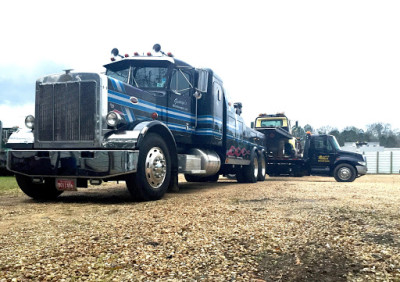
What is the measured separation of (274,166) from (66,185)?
11.9 metres

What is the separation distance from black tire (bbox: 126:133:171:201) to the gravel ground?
0.85 metres

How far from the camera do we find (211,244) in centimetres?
330

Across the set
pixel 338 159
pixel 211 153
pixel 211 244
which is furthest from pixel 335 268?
pixel 338 159

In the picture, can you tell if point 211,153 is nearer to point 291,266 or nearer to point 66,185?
point 66,185

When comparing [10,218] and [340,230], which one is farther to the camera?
[10,218]

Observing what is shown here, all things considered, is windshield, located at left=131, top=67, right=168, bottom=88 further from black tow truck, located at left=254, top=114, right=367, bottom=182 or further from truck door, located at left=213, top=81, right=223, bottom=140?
black tow truck, located at left=254, top=114, right=367, bottom=182

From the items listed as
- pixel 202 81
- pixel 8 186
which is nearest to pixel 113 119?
pixel 202 81

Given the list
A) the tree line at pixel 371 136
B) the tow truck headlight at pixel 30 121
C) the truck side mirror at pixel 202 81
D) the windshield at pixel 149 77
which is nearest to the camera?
the tow truck headlight at pixel 30 121

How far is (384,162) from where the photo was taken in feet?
98.2

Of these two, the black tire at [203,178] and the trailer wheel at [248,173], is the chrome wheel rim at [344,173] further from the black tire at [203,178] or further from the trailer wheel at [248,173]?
the black tire at [203,178]

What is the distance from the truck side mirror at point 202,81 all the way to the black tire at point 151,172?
2.02m

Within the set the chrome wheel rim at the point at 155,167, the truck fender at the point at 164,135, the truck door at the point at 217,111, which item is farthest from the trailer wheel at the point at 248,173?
the chrome wheel rim at the point at 155,167

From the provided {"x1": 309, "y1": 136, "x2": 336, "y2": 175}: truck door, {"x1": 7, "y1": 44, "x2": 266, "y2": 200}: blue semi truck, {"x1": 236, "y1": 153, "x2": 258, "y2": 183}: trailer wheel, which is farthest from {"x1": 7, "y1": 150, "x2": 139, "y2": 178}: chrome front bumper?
{"x1": 309, "y1": 136, "x2": 336, "y2": 175}: truck door

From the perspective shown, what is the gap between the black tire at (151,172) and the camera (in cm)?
611
